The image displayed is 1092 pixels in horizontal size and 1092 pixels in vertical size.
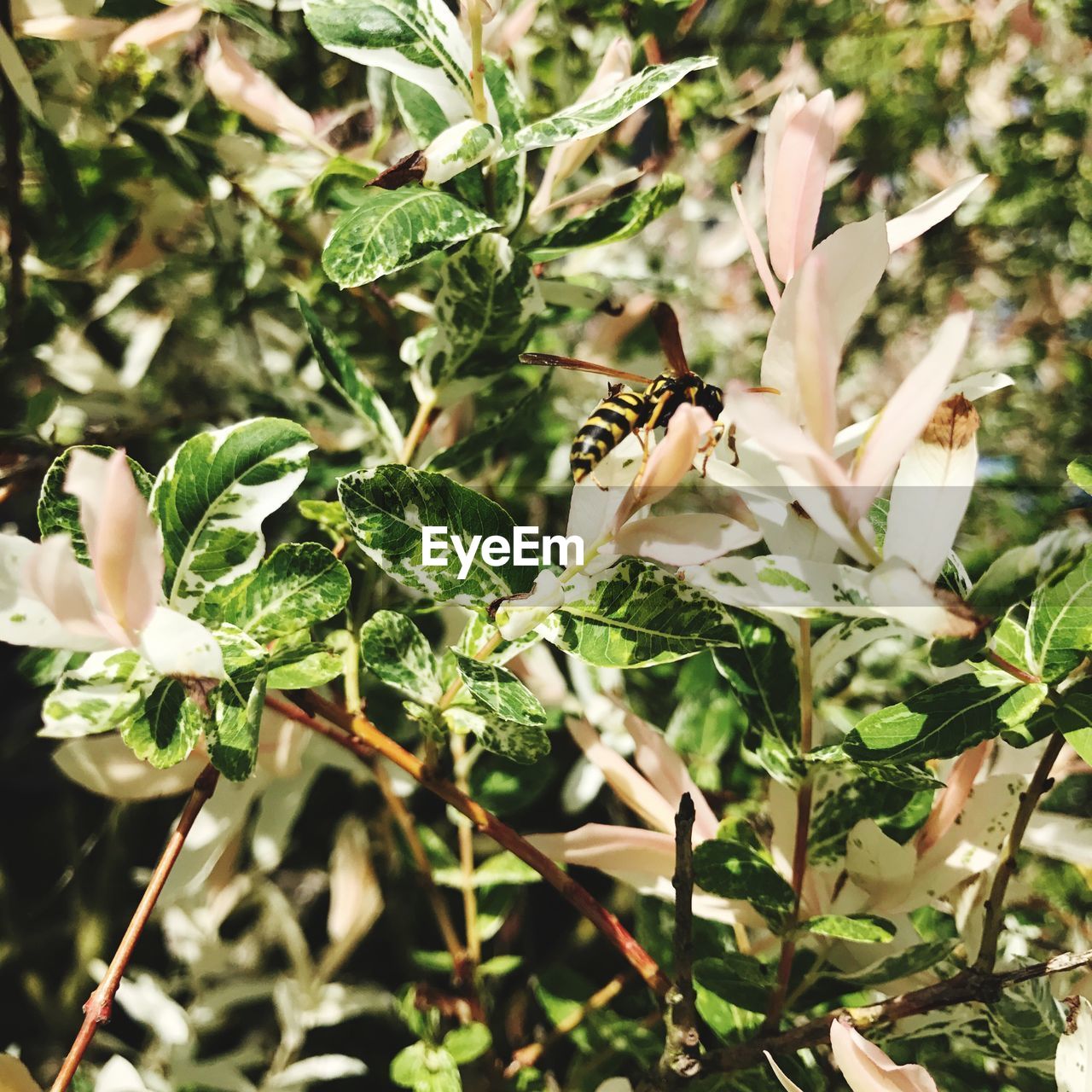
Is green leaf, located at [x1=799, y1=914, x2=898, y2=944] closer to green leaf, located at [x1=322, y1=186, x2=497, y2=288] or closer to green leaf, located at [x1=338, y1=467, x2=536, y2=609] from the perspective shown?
green leaf, located at [x1=338, y1=467, x2=536, y2=609]

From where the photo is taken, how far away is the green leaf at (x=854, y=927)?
1.40 feet

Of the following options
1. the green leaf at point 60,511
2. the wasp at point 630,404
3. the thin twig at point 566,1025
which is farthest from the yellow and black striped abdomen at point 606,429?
the thin twig at point 566,1025

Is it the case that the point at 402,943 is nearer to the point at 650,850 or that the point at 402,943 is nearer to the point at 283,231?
the point at 650,850

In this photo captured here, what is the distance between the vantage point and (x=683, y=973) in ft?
1.29

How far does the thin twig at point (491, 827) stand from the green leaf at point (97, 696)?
81 millimetres

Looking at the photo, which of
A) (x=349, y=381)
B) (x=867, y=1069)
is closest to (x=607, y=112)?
(x=349, y=381)

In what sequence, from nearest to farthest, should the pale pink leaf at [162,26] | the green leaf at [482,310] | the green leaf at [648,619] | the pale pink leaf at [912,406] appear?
the pale pink leaf at [912,406], the green leaf at [648,619], the green leaf at [482,310], the pale pink leaf at [162,26]

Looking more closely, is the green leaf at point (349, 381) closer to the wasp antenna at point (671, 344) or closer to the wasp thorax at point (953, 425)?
the wasp antenna at point (671, 344)

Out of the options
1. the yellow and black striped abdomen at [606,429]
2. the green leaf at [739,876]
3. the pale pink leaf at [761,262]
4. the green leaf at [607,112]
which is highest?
the green leaf at [607,112]

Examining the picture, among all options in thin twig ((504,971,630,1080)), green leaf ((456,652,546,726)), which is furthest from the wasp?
thin twig ((504,971,630,1080))

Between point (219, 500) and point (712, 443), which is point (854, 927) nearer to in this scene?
point (712, 443)

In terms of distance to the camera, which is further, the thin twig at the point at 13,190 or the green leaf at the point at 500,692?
the thin twig at the point at 13,190

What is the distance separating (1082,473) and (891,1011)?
266 mm

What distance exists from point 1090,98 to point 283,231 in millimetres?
1197
